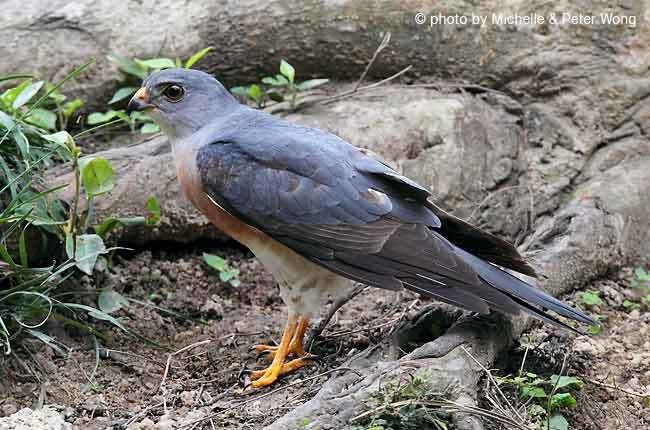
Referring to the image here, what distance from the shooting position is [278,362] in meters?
4.18

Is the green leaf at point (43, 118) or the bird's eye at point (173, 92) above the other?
the bird's eye at point (173, 92)

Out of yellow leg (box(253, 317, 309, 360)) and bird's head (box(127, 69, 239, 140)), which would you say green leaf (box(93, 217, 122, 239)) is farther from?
yellow leg (box(253, 317, 309, 360))

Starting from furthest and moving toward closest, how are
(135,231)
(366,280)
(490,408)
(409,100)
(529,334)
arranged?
(409,100) → (135,231) → (529,334) → (366,280) → (490,408)

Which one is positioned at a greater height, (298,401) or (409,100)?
(409,100)

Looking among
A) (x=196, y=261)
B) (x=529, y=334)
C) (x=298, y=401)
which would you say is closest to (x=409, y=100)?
(x=196, y=261)

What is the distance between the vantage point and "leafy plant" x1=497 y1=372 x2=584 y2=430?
12.2 feet

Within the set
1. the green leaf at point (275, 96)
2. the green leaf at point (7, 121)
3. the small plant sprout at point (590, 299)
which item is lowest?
the small plant sprout at point (590, 299)

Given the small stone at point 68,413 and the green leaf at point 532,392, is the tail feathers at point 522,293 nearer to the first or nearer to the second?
the green leaf at point 532,392

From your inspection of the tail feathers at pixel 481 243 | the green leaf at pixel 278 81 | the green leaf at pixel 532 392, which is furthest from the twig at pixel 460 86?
the green leaf at pixel 532 392

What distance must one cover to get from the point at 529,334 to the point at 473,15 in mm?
2615

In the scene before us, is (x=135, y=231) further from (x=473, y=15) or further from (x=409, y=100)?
(x=473, y=15)

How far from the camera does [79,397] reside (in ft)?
13.4

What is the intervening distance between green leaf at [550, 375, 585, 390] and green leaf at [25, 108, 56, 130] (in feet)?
10.0

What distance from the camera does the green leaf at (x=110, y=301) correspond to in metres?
4.53
